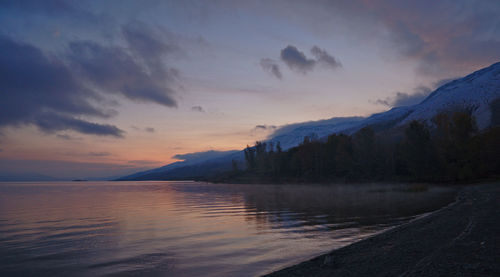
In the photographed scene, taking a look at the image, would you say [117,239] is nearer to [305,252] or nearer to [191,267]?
[191,267]

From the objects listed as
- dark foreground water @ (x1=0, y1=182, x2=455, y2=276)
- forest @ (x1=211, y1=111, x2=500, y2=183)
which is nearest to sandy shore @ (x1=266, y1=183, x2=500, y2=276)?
dark foreground water @ (x1=0, y1=182, x2=455, y2=276)

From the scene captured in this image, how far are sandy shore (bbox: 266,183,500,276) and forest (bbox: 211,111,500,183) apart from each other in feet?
286

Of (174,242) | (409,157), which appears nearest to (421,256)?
(174,242)

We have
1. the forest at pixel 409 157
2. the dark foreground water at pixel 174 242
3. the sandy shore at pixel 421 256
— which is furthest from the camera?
the forest at pixel 409 157

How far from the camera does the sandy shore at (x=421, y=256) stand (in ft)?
38.5

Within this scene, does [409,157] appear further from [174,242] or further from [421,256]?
[421,256]

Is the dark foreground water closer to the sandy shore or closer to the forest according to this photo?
the sandy shore

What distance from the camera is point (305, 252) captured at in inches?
755

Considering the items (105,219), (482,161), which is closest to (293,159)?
(482,161)

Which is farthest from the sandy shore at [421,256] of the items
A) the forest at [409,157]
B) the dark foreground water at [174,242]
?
the forest at [409,157]

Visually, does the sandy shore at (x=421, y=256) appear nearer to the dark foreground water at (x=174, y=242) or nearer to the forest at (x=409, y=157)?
the dark foreground water at (x=174, y=242)

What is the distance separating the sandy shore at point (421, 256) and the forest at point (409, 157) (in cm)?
8711

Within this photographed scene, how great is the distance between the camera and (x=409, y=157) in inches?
4154

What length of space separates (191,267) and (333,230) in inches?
563
